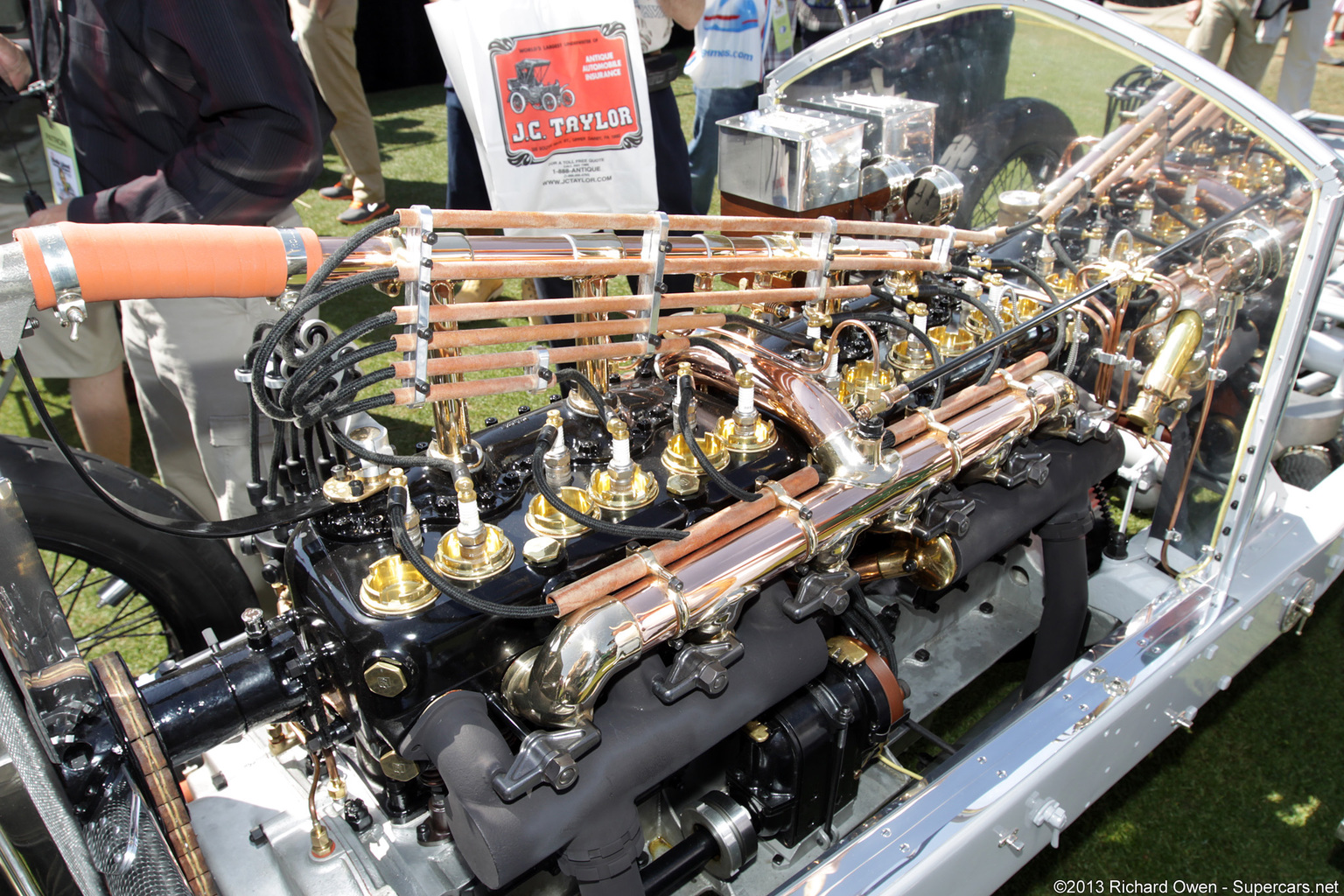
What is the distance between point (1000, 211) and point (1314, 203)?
0.81 metres

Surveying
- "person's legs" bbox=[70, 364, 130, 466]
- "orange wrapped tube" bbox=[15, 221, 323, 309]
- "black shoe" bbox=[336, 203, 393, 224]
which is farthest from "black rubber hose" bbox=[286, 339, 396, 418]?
"black shoe" bbox=[336, 203, 393, 224]

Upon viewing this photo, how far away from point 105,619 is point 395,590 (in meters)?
2.15

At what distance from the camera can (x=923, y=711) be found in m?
2.12

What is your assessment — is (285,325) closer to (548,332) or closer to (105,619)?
(548,332)

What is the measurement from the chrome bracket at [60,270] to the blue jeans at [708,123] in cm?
399

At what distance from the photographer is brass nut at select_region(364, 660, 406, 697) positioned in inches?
48.5

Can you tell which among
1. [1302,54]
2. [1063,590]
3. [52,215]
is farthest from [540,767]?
[1302,54]

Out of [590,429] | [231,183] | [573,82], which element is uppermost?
[573,82]

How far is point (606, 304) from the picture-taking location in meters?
1.44

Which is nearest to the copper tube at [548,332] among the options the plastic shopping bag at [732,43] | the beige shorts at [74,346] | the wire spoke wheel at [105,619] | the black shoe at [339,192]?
the wire spoke wheel at [105,619]

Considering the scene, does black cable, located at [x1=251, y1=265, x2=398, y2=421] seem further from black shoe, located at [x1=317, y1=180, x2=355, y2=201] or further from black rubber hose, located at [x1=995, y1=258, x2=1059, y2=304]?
black shoe, located at [x1=317, y1=180, x2=355, y2=201]

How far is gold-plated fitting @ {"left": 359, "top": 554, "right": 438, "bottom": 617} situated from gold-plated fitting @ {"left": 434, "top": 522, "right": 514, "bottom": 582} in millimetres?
39

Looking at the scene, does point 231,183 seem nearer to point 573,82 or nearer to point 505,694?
point 573,82

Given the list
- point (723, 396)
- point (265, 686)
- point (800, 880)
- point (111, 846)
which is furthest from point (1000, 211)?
point (111, 846)
